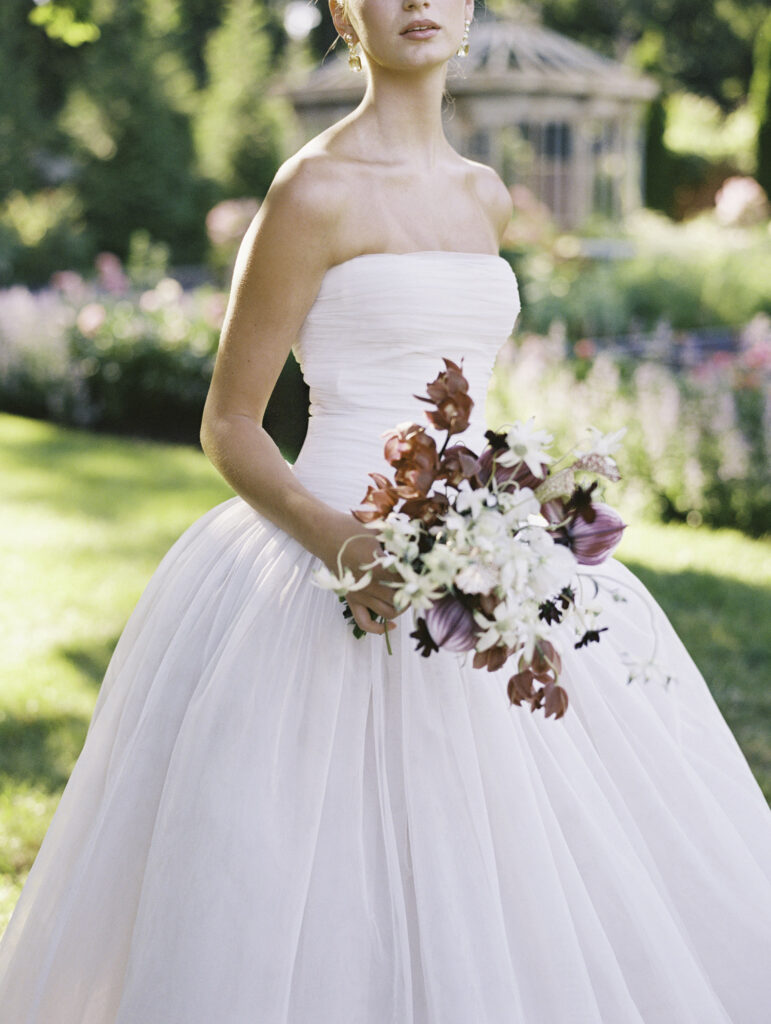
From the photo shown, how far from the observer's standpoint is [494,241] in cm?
245

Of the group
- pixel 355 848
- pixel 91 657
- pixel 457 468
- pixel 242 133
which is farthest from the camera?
pixel 242 133

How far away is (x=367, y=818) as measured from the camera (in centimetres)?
196

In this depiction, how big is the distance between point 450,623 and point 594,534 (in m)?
0.27

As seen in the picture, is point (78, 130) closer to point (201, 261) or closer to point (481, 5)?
point (201, 261)

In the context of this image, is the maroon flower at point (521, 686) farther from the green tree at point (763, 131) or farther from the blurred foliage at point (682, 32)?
the blurred foliage at point (682, 32)

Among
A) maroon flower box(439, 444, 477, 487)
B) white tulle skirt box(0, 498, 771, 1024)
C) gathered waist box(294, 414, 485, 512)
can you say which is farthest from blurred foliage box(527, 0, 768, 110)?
maroon flower box(439, 444, 477, 487)

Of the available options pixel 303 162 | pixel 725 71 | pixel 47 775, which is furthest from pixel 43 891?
pixel 725 71

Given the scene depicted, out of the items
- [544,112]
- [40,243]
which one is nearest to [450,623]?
[40,243]

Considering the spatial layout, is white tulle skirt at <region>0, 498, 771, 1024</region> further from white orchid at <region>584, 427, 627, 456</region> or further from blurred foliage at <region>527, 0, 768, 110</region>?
blurred foliage at <region>527, 0, 768, 110</region>

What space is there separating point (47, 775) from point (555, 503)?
274cm

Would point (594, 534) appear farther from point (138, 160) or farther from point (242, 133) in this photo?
point (242, 133)

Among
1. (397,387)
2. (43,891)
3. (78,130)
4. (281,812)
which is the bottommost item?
(43,891)

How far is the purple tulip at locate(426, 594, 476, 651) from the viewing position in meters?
1.69

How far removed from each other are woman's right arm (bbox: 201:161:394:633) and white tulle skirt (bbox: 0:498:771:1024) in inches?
5.7
